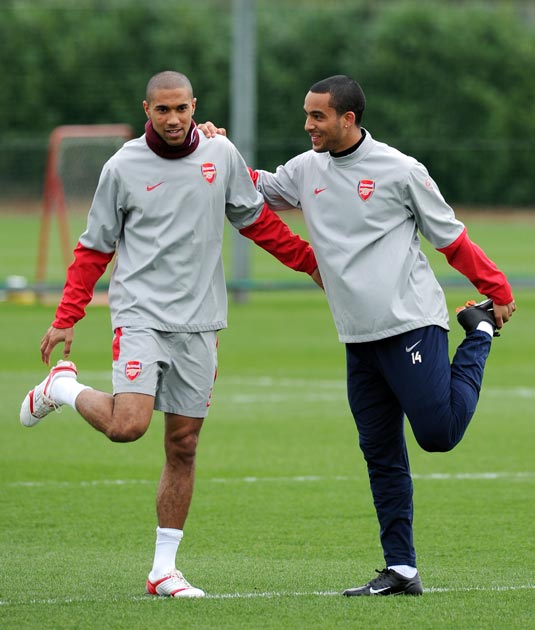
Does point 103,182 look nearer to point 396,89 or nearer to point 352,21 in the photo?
point 396,89

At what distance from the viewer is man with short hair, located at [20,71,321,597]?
6672 millimetres

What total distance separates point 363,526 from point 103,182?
280cm

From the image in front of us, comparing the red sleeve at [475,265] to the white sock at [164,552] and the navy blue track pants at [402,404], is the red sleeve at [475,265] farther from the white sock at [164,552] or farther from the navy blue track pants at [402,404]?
the white sock at [164,552]

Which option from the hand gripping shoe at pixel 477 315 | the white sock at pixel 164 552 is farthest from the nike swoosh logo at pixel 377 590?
the hand gripping shoe at pixel 477 315

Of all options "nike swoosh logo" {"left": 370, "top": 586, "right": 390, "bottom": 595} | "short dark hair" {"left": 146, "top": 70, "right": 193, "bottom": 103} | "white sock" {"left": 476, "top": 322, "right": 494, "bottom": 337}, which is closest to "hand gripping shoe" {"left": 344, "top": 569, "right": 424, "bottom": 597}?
"nike swoosh logo" {"left": 370, "top": 586, "right": 390, "bottom": 595}

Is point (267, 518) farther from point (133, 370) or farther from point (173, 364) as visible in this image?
point (133, 370)

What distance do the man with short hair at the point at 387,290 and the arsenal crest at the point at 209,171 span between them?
1.42ft

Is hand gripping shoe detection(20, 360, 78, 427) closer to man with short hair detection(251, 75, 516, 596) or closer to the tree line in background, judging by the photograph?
man with short hair detection(251, 75, 516, 596)

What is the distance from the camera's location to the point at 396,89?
45.7 m

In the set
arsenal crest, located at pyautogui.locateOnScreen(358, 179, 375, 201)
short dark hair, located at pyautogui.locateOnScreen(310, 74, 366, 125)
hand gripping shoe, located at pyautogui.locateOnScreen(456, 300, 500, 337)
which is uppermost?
short dark hair, located at pyautogui.locateOnScreen(310, 74, 366, 125)

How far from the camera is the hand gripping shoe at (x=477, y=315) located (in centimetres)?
698

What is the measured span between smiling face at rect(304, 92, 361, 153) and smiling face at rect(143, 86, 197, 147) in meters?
0.56

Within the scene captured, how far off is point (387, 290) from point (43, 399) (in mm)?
1784

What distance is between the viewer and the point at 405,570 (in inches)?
263
